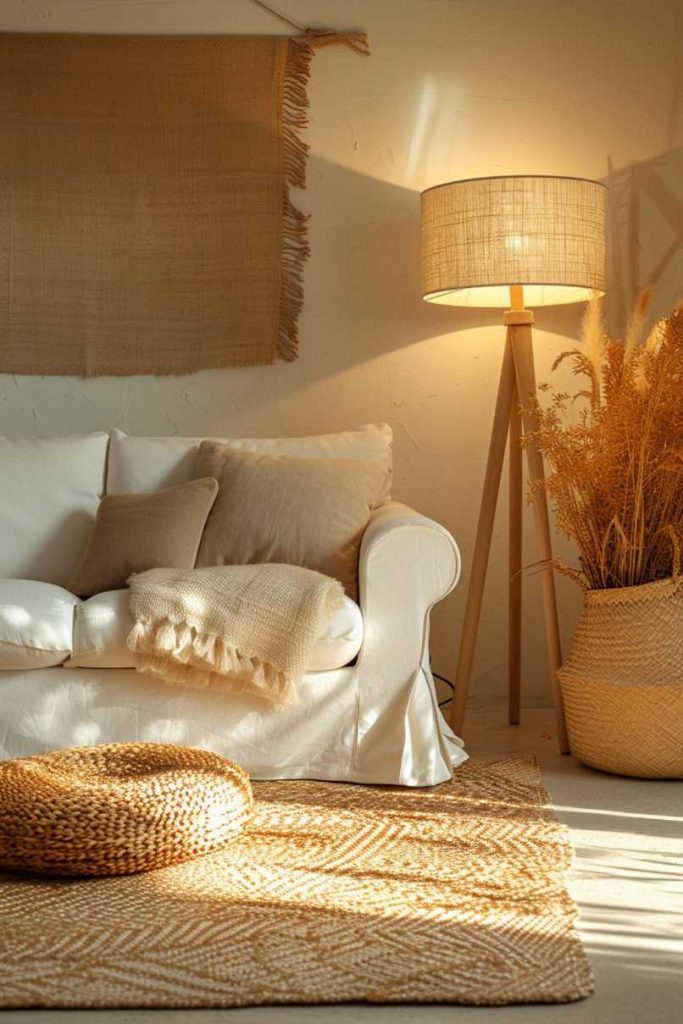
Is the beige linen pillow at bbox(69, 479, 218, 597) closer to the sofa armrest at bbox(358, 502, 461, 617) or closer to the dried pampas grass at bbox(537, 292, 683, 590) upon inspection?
the sofa armrest at bbox(358, 502, 461, 617)

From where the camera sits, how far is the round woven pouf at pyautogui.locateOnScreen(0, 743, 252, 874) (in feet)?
7.03

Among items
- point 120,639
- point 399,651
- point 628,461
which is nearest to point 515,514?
point 628,461

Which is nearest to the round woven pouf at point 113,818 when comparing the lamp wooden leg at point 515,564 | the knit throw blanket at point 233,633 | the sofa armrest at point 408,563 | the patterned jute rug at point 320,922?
the patterned jute rug at point 320,922

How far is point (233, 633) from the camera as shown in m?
2.79

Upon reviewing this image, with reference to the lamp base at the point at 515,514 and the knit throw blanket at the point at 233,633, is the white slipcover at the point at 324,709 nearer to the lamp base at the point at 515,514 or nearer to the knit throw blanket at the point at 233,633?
the knit throw blanket at the point at 233,633

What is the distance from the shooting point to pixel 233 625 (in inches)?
110

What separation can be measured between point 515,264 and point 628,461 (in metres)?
0.62

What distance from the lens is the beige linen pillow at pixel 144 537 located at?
10.3 feet

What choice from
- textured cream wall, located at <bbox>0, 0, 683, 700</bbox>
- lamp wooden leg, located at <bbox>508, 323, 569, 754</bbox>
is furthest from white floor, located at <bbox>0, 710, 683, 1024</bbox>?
textured cream wall, located at <bbox>0, 0, 683, 700</bbox>

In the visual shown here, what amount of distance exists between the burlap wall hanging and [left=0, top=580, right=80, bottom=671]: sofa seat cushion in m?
Answer: 1.22

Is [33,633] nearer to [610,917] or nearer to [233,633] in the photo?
[233,633]

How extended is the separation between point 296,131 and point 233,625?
181 centimetres

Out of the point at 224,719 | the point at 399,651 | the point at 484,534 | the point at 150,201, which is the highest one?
the point at 150,201

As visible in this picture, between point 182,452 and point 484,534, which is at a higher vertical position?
point 182,452
